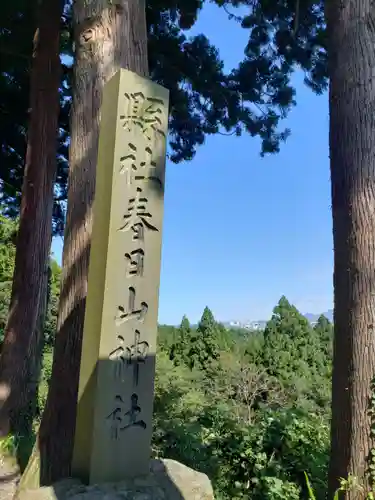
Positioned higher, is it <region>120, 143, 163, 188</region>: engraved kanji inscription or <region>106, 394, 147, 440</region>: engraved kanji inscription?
<region>120, 143, 163, 188</region>: engraved kanji inscription

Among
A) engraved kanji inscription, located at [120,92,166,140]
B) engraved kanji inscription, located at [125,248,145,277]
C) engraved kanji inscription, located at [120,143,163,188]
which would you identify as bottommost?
engraved kanji inscription, located at [125,248,145,277]

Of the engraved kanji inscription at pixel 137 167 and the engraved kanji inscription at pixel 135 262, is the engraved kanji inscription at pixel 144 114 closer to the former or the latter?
the engraved kanji inscription at pixel 137 167

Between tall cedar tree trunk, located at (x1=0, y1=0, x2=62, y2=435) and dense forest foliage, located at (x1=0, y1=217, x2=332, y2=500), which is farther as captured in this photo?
tall cedar tree trunk, located at (x1=0, y1=0, x2=62, y2=435)

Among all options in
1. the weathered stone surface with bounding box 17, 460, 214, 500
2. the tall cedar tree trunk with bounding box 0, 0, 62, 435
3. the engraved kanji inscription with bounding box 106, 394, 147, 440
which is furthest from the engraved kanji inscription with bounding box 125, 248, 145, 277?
the tall cedar tree trunk with bounding box 0, 0, 62, 435

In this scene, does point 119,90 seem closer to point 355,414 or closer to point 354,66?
point 354,66

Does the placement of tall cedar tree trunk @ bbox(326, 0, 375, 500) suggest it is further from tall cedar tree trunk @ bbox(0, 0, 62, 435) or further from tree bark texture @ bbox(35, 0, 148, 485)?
tall cedar tree trunk @ bbox(0, 0, 62, 435)

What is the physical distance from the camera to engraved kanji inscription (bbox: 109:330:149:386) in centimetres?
227

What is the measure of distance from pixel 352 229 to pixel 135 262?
4.89ft

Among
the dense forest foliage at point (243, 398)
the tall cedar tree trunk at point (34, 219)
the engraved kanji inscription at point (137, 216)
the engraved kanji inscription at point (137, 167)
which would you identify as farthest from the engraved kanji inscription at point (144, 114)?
the tall cedar tree trunk at point (34, 219)

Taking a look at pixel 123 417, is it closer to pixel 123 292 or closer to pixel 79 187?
pixel 123 292

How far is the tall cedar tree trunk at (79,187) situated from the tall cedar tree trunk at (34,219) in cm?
248

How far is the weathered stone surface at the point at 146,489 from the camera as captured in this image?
6.71 ft

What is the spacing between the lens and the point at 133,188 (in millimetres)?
2428

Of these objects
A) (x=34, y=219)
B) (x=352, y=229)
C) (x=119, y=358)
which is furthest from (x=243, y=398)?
(x=119, y=358)
